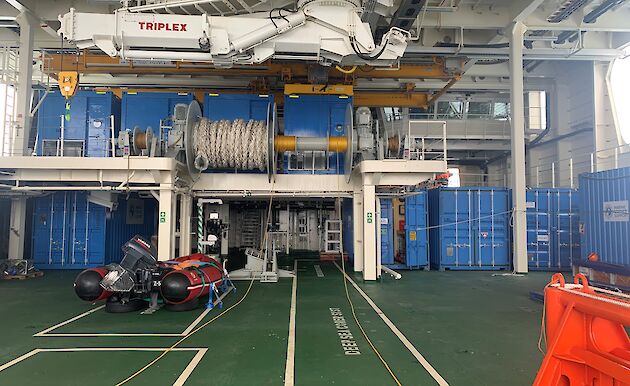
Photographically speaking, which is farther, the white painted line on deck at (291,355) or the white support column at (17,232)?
the white support column at (17,232)

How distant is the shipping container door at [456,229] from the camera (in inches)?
546

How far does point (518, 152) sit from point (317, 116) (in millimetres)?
6768

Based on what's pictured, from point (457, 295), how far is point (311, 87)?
302 inches

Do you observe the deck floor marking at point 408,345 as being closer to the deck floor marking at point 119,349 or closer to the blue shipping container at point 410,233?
the deck floor marking at point 119,349

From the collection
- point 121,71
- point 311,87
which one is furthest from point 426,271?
point 121,71

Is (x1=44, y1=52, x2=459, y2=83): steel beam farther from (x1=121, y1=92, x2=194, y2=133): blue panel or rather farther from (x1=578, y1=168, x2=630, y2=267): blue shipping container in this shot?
(x1=578, y1=168, x2=630, y2=267): blue shipping container

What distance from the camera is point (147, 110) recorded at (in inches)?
492

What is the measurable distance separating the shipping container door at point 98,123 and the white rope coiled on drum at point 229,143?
3.75 metres

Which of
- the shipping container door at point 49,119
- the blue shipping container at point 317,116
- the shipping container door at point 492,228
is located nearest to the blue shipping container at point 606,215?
the shipping container door at point 492,228

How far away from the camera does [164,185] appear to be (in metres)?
9.81

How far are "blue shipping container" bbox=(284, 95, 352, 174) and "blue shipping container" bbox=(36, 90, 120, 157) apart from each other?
5.91 m

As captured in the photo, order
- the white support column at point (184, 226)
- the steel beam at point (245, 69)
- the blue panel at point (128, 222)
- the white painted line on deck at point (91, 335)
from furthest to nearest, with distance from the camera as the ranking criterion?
the blue panel at point (128, 222) → the steel beam at point (245, 69) → the white support column at point (184, 226) → the white painted line on deck at point (91, 335)

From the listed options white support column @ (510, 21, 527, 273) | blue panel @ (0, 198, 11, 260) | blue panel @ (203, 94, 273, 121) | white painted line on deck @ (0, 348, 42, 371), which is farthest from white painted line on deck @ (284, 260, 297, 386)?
blue panel @ (0, 198, 11, 260)

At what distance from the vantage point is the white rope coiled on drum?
10.6 meters
